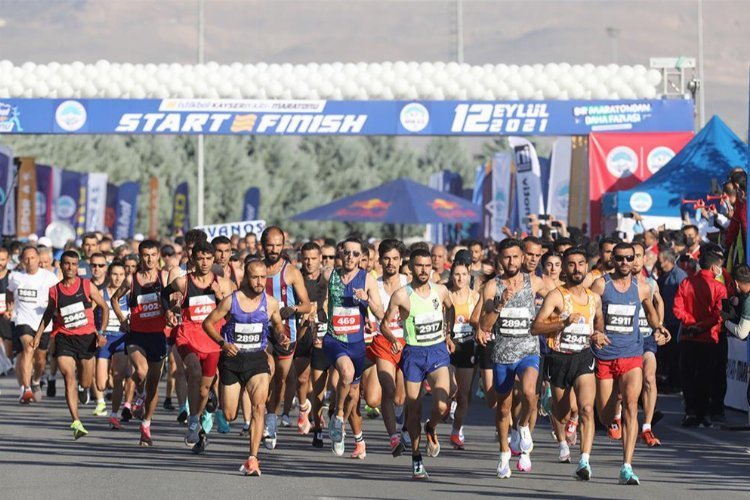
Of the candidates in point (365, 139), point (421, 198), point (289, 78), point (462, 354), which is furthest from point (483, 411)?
point (365, 139)

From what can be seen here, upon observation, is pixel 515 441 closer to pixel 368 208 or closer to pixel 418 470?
pixel 418 470

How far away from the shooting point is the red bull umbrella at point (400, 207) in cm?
3212

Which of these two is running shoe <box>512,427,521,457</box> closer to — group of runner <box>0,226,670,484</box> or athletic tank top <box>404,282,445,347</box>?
group of runner <box>0,226,670,484</box>

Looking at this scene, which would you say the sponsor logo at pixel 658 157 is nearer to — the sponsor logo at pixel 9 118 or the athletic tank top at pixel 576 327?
the sponsor logo at pixel 9 118

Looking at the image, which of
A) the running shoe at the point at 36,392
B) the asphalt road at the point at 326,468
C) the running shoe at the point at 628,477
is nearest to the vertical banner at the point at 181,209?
the running shoe at the point at 36,392

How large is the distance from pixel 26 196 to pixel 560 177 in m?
14.4

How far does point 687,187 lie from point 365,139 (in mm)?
98252

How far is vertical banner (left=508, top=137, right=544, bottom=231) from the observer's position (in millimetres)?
27500

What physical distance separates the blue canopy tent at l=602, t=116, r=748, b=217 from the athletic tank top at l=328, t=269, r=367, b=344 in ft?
34.8

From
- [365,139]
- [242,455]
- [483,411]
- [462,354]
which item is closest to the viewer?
[242,455]

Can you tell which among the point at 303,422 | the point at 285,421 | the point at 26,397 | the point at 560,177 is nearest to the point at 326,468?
Result: the point at 303,422

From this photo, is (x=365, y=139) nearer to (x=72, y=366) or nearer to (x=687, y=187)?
(x=687, y=187)

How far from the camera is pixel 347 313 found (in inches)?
528

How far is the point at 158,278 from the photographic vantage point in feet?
49.2
